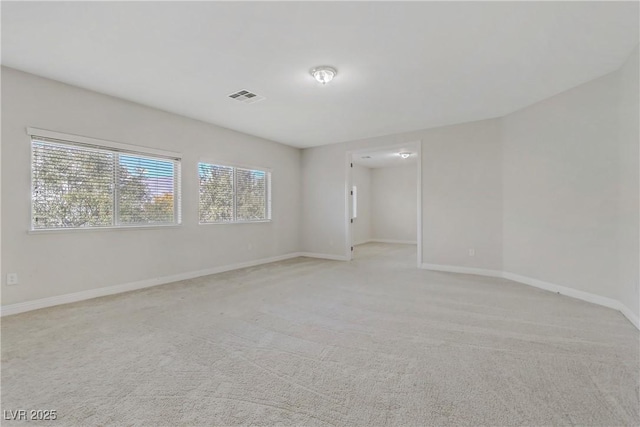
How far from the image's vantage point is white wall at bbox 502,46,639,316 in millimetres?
2930

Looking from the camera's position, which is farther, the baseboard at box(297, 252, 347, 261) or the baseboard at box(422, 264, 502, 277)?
the baseboard at box(297, 252, 347, 261)

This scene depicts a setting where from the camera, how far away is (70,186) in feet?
11.2

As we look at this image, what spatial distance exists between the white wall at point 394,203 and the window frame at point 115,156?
23.2ft

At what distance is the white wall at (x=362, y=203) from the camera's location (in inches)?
368

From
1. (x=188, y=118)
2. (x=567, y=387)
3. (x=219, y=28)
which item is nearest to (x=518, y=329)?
(x=567, y=387)

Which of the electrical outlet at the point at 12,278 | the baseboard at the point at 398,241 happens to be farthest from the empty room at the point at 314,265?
the baseboard at the point at 398,241

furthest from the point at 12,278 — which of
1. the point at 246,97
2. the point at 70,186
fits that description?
the point at 246,97

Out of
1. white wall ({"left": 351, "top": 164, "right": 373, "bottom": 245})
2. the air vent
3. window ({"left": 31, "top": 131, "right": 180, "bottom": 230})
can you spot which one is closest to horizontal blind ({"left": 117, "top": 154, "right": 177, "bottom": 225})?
window ({"left": 31, "top": 131, "right": 180, "bottom": 230})

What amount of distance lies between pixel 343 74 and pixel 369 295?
2.70 meters

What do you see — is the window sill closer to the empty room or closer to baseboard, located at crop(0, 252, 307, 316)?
the empty room

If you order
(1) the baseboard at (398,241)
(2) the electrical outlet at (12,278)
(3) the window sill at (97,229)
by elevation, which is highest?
(3) the window sill at (97,229)

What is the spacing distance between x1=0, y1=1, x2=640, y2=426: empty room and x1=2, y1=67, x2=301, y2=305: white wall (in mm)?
25

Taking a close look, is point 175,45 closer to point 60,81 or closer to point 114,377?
point 60,81

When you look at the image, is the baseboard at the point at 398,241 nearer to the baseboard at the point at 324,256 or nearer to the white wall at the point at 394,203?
the white wall at the point at 394,203
